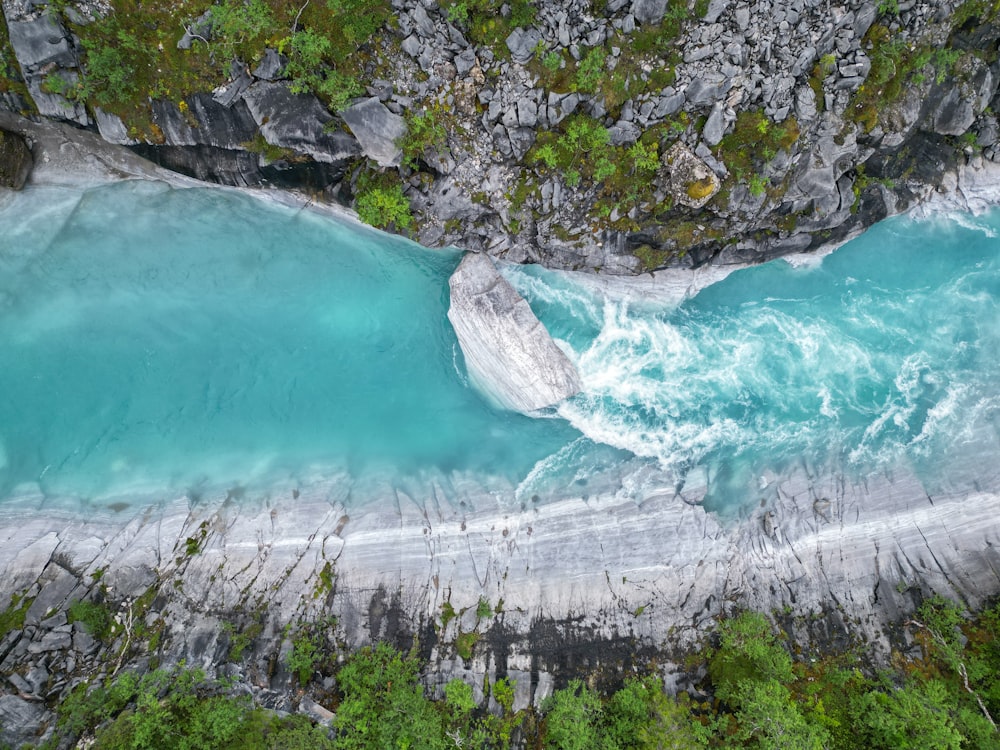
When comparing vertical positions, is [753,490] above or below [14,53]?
below

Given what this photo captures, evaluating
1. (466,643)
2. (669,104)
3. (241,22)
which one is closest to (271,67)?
(241,22)

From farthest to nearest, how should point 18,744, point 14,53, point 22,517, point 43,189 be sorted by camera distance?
1. point 43,189
2. point 22,517
3. point 14,53
4. point 18,744

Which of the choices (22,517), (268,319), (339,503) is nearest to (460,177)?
(268,319)

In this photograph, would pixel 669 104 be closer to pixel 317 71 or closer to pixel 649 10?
pixel 649 10

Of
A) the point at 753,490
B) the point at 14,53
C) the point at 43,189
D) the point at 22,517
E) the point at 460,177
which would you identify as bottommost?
the point at 22,517

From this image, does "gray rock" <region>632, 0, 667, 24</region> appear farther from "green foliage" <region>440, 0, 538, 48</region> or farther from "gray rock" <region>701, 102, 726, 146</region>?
"gray rock" <region>701, 102, 726, 146</region>

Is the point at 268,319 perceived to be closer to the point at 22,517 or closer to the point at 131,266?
the point at 131,266
